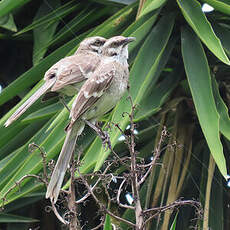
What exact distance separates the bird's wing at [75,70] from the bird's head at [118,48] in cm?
8

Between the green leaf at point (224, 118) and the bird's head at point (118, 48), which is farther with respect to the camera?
the green leaf at point (224, 118)

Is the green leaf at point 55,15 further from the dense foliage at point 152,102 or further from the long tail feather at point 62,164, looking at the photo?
the long tail feather at point 62,164

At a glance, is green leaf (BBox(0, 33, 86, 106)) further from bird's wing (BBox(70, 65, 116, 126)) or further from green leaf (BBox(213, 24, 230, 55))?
bird's wing (BBox(70, 65, 116, 126))

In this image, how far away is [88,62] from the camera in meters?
2.92

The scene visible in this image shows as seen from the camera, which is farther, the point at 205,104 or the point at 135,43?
the point at 135,43

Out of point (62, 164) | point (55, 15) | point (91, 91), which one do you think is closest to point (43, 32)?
point (55, 15)

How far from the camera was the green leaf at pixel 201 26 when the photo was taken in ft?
9.65

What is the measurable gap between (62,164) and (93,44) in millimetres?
1119

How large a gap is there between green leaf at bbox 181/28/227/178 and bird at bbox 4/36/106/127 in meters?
0.48

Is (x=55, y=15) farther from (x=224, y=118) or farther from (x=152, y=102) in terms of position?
(x=224, y=118)

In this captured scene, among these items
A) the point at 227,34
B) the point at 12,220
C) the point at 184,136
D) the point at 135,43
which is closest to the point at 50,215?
the point at 12,220

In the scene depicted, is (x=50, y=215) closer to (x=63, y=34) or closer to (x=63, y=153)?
(x=63, y=34)

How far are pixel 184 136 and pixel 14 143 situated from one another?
961 mm

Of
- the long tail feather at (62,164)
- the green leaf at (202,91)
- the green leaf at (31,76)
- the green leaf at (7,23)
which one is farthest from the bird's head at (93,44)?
the long tail feather at (62,164)
